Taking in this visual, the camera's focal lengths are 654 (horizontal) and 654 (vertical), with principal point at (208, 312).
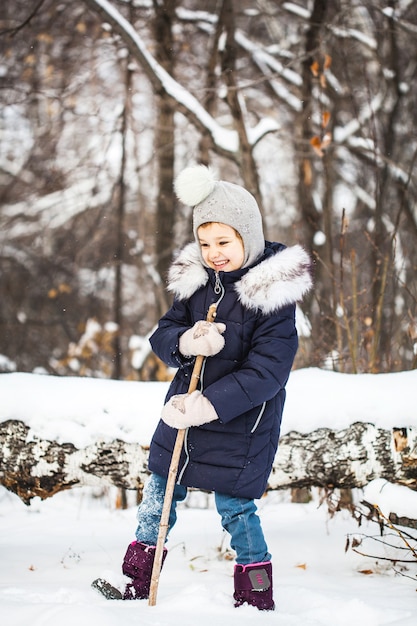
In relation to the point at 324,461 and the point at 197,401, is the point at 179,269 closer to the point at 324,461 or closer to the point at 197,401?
the point at 197,401

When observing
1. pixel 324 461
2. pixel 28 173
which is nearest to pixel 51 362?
pixel 28 173

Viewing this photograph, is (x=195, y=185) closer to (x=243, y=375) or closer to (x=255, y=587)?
(x=243, y=375)

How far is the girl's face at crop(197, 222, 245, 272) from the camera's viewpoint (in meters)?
2.59

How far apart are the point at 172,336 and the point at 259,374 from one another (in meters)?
0.39

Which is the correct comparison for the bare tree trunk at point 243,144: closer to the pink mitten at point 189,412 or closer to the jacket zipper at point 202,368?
the jacket zipper at point 202,368

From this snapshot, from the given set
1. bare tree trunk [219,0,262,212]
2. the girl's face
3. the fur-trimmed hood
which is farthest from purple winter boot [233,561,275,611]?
bare tree trunk [219,0,262,212]

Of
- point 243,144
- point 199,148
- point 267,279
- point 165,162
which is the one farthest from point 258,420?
point 199,148

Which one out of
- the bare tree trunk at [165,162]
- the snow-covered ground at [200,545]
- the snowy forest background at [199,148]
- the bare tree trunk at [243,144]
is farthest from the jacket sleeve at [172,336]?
the bare tree trunk at [165,162]

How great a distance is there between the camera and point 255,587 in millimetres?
2461

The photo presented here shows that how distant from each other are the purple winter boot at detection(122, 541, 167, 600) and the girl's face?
3.85 ft

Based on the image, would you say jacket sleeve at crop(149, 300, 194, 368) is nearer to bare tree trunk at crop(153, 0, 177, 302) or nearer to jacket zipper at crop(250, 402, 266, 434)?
jacket zipper at crop(250, 402, 266, 434)

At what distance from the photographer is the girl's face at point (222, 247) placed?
8.50 ft

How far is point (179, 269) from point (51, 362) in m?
9.84

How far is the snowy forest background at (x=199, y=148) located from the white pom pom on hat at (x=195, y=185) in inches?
52.3
